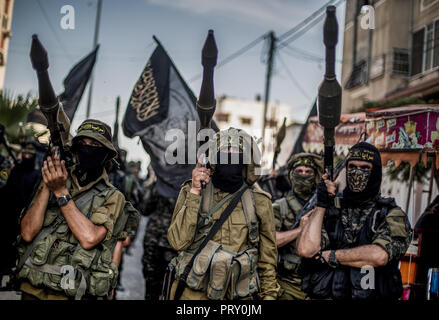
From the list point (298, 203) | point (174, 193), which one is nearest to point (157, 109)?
point (174, 193)

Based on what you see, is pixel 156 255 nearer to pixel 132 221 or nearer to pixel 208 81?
pixel 132 221

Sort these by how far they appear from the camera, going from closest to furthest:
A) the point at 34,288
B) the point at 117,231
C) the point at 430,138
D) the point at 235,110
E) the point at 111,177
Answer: the point at 34,288, the point at 117,231, the point at 430,138, the point at 111,177, the point at 235,110

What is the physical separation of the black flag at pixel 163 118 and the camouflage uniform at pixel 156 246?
3.52 ft

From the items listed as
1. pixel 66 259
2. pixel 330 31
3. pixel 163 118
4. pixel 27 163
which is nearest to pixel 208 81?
pixel 330 31

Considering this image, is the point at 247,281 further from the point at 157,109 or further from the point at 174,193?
the point at 157,109

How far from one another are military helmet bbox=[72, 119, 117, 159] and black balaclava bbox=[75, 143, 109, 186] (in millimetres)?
50

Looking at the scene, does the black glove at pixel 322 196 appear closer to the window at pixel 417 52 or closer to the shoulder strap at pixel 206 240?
the shoulder strap at pixel 206 240

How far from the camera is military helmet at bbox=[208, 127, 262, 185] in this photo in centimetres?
342

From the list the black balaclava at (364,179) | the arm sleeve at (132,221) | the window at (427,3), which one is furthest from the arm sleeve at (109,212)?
the window at (427,3)

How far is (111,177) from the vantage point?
21.7ft

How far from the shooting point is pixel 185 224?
10.4 feet

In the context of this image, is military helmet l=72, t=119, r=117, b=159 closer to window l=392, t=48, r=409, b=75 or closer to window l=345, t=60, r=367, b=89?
window l=392, t=48, r=409, b=75

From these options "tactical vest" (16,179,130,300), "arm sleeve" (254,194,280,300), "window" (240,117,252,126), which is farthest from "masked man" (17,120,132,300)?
"window" (240,117,252,126)
